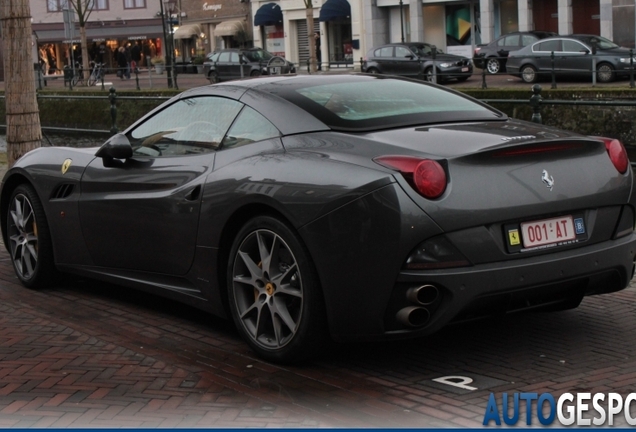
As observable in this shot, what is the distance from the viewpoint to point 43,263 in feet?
23.5

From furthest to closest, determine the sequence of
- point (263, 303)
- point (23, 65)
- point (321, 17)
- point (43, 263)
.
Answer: point (321, 17)
point (23, 65)
point (43, 263)
point (263, 303)

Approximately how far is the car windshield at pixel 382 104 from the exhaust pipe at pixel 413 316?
1.02 metres

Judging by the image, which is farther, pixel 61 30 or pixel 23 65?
pixel 61 30

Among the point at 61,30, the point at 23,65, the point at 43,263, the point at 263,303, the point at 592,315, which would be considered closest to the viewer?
the point at 263,303

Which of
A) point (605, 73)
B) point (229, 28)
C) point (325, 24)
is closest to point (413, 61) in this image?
point (605, 73)

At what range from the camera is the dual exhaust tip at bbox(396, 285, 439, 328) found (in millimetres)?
4707

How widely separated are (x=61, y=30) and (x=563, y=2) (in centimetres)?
4451

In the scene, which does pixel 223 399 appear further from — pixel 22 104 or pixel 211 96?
pixel 22 104

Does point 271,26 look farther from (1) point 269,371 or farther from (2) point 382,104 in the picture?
(1) point 269,371

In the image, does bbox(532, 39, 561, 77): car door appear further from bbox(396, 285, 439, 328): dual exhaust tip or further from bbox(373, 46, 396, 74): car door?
bbox(396, 285, 439, 328): dual exhaust tip

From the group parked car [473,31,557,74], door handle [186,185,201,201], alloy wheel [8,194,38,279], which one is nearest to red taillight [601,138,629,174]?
door handle [186,185,201,201]

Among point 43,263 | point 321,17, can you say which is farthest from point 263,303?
point 321,17

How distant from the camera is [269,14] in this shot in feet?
191

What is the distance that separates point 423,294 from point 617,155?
4.49 ft
